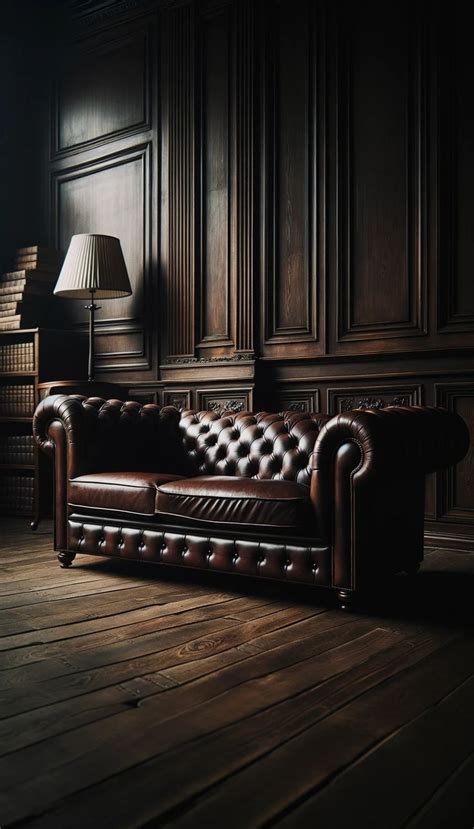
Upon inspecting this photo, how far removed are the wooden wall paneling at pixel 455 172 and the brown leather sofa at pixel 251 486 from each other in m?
1.06

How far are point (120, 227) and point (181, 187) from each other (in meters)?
0.60

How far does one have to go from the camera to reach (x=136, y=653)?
6.85ft

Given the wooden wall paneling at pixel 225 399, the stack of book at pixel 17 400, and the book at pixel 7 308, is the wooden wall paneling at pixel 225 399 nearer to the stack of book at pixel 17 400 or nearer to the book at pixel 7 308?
the stack of book at pixel 17 400

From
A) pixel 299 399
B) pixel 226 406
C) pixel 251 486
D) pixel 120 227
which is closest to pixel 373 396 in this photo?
pixel 299 399

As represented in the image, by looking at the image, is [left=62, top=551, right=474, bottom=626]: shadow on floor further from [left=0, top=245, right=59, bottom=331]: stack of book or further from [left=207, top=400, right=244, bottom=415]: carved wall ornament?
[left=0, top=245, right=59, bottom=331]: stack of book

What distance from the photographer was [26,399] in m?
4.89

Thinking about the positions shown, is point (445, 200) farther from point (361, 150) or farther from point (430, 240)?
point (361, 150)

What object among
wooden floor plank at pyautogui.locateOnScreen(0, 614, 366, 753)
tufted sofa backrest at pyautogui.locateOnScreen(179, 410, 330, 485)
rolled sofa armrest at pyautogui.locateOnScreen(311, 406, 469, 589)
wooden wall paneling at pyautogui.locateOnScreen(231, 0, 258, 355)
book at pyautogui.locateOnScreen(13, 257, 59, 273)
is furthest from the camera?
book at pyautogui.locateOnScreen(13, 257, 59, 273)

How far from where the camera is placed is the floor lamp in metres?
4.58

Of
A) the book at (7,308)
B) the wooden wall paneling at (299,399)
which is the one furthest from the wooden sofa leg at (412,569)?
the book at (7,308)

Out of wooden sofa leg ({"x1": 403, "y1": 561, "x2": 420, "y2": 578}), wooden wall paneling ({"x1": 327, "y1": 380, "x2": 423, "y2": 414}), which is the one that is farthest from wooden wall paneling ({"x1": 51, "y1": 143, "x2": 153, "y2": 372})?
wooden sofa leg ({"x1": 403, "y1": 561, "x2": 420, "y2": 578})

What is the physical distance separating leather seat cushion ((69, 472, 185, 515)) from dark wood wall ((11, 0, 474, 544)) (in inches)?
52.9

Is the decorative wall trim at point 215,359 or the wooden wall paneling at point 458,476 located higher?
the decorative wall trim at point 215,359

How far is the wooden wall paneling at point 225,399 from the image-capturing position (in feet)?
14.4
